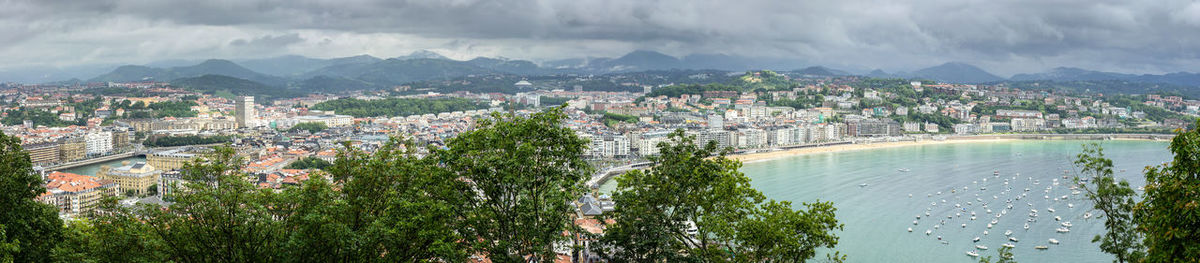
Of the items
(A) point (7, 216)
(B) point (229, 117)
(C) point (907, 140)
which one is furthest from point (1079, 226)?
(B) point (229, 117)

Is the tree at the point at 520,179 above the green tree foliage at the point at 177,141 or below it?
above

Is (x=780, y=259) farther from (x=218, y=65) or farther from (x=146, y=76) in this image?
(x=218, y=65)

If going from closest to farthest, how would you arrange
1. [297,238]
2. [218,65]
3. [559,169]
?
[297,238] → [559,169] → [218,65]

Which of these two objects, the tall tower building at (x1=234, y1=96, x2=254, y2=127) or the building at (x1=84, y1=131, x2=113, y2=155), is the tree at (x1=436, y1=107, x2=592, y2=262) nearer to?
the building at (x1=84, y1=131, x2=113, y2=155)

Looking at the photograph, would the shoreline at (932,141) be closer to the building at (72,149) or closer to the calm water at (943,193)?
the calm water at (943,193)

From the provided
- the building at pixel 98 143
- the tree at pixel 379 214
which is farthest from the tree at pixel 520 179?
the building at pixel 98 143

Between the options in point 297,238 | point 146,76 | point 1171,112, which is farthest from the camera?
point 146,76
